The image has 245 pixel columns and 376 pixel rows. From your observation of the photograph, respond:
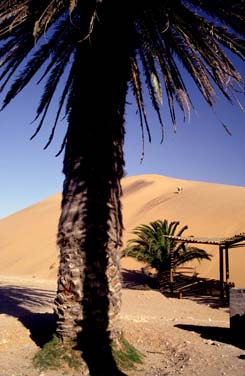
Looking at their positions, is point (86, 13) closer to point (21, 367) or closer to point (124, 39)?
point (124, 39)

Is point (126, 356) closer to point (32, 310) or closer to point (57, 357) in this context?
point (57, 357)

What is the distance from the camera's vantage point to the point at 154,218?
34.8 m

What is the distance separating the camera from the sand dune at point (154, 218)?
1035 inches

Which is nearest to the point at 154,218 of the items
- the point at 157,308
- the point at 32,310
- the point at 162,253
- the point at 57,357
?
the point at 162,253

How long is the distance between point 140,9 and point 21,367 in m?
5.43

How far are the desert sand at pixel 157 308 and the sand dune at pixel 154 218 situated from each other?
0.09 m

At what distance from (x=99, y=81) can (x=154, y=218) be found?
29.1 metres

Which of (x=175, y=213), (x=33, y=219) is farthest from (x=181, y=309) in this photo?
(x=33, y=219)

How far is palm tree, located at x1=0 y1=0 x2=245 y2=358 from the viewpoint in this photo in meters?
5.74

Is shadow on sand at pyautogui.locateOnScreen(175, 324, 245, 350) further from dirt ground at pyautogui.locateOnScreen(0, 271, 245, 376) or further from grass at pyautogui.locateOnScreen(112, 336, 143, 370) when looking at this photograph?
grass at pyautogui.locateOnScreen(112, 336, 143, 370)

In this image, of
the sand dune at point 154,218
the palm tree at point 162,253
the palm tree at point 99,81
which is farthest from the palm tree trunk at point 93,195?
the sand dune at point 154,218

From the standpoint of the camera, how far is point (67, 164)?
6.25 meters

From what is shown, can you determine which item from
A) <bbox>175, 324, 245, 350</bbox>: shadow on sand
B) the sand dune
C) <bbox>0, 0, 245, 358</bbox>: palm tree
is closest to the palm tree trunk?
<bbox>0, 0, 245, 358</bbox>: palm tree

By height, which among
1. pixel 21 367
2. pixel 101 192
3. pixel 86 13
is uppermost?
pixel 86 13
